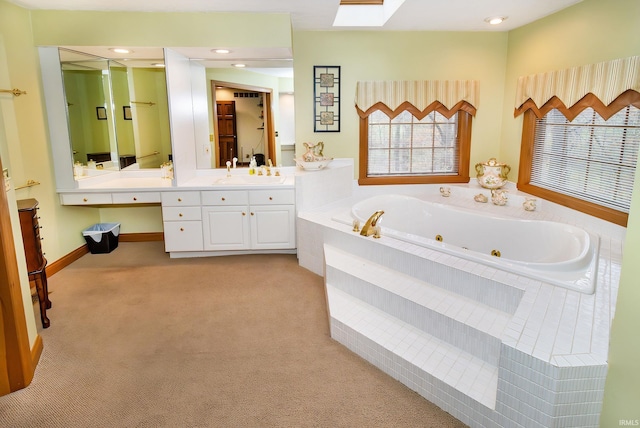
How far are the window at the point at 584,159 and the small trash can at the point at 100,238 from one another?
438 centimetres

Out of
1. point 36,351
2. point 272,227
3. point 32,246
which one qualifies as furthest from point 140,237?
point 36,351

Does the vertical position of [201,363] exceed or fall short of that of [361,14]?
it falls short

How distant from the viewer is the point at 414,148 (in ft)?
15.7

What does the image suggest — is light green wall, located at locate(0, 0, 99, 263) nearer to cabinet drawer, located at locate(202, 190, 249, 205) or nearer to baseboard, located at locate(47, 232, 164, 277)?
baseboard, located at locate(47, 232, 164, 277)

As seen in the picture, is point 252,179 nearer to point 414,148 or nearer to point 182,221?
point 182,221

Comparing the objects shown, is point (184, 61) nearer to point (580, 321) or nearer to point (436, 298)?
point (436, 298)

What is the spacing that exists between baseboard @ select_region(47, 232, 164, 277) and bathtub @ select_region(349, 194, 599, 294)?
2.42 m

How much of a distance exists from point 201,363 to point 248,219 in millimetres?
1817

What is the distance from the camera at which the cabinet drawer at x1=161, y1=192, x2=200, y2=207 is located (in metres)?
3.94

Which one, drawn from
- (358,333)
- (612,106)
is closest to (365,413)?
(358,333)

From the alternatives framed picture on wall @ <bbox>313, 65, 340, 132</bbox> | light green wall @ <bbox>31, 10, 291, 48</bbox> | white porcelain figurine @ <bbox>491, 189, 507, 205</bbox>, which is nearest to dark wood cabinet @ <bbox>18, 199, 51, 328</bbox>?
light green wall @ <bbox>31, 10, 291, 48</bbox>

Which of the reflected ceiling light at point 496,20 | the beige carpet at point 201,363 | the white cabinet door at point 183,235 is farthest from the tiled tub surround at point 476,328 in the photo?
the reflected ceiling light at point 496,20

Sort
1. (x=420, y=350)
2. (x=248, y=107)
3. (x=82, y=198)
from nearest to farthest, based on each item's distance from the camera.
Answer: (x=420, y=350), (x=82, y=198), (x=248, y=107)

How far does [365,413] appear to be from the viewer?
1982 millimetres
